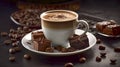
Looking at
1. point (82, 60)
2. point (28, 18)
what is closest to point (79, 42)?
point (82, 60)

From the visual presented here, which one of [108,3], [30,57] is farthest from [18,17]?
[108,3]

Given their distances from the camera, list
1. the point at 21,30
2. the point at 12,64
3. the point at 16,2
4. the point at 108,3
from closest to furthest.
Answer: the point at 12,64 < the point at 21,30 < the point at 16,2 < the point at 108,3

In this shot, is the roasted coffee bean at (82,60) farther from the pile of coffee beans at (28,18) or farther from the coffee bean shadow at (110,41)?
the pile of coffee beans at (28,18)

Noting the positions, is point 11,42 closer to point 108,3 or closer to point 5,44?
point 5,44

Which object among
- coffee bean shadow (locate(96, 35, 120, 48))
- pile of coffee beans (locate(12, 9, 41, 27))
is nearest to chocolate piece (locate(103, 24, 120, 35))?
coffee bean shadow (locate(96, 35, 120, 48))

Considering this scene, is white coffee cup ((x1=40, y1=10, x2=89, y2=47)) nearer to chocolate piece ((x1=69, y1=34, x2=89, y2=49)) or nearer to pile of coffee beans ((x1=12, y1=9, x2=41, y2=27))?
chocolate piece ((x1=69, y1=34, x2=89, y2=49))

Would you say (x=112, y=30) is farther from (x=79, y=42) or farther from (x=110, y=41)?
(x=79, y=42)

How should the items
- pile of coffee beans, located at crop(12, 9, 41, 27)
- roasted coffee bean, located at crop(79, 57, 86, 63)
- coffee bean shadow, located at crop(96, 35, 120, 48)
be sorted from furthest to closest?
pile of coffee beans, located at crop(12, 9, 41, 27) < coffee bean shadow, located at crop(96, 35, 120, 48) < roasted coffee bean, located at crop(79, 57, 86, 63)
